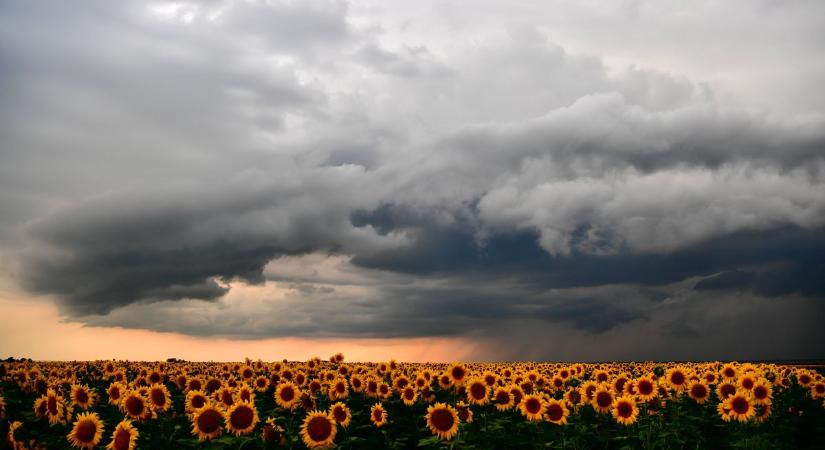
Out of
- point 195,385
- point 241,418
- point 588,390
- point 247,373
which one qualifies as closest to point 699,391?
point 588,390

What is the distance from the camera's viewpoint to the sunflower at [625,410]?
22469mm

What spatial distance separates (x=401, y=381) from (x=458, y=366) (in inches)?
244

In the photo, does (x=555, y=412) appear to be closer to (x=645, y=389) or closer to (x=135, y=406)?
(x=645, y=389)

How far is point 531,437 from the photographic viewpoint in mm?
22516

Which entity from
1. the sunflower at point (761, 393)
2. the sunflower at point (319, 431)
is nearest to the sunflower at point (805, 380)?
the sunflower at point (761, 393)

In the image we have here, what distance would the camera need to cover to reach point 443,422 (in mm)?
19172

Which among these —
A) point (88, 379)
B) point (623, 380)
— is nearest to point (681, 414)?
point (623, 380)

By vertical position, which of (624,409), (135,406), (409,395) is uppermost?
(135,406)

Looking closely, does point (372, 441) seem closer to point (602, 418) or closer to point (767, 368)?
point (602, 418)

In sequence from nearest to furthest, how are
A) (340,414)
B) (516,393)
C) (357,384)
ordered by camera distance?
(340,414) → (516,393) → (357,384)

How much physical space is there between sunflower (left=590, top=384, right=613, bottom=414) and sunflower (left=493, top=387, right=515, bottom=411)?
2.98m

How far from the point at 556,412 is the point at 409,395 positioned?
6.66 m

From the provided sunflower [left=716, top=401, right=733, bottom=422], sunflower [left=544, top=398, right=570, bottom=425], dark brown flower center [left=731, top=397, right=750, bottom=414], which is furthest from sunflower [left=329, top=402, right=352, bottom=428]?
dark brown flower center [left=731, top=397, right=750, bottom=414]

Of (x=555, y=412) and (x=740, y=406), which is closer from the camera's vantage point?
(x=555, y=412)
